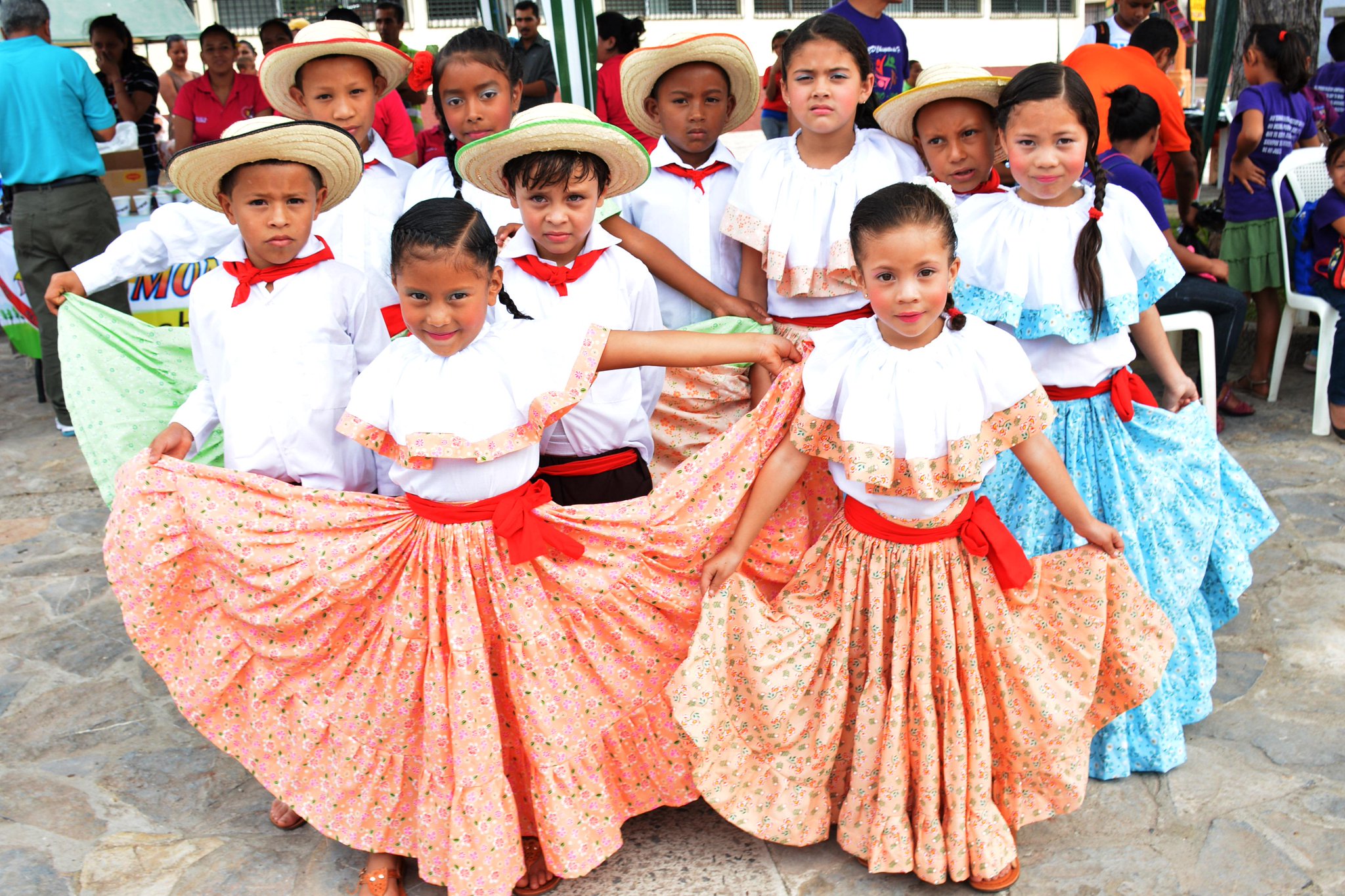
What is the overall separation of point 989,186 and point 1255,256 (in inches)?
131

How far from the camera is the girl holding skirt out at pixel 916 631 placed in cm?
240

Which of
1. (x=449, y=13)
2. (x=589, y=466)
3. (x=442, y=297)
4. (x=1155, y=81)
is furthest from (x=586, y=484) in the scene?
(x=449, y=13)

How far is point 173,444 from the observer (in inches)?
109

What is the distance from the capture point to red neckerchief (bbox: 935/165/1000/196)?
10.3ft

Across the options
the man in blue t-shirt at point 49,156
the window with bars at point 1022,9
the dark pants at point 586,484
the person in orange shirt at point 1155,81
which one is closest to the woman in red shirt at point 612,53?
the man in blue t-shirt at point 49,156

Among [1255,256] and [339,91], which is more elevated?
[339,91]

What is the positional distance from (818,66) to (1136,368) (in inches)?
163

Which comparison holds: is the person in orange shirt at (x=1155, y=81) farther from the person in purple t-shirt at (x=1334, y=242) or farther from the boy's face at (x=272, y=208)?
the boy's face at (x=272, y=208)

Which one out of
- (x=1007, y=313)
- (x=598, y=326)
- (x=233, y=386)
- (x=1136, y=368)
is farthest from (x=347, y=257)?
(x=1136, y=368)

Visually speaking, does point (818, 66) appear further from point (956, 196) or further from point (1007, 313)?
point (1007, 313)

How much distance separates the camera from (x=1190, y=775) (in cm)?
290

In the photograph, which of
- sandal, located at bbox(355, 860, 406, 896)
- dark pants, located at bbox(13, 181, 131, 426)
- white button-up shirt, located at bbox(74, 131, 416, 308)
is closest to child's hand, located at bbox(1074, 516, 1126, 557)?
sandal, located at bbox(355, 860, 406, 896)

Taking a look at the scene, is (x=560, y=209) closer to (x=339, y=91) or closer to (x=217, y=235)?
(x=339, y=91)

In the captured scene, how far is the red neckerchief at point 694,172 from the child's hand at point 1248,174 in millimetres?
3816
